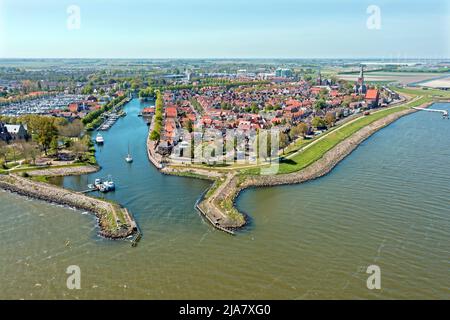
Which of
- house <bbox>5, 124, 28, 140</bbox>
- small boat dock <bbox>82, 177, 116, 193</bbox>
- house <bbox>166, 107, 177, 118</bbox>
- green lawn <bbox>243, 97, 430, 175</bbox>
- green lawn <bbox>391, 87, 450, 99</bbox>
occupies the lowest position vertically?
small boat dock <bbox>82, 177, 116, 193</bbox>

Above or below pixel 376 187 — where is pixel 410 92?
above

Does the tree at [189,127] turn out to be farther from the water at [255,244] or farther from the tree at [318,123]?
the tree at [318,123]

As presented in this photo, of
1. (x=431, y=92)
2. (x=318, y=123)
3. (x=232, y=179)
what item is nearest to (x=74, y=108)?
(x=318, y=123)

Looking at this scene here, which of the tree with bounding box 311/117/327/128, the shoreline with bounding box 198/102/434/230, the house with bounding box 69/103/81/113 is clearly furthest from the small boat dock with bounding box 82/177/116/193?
the house with bounding box 69/103/81/113

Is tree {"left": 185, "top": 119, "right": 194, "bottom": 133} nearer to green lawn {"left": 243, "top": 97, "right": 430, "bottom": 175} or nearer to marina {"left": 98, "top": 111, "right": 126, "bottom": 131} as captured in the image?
marina {"left": 98, "top": 111, "right": 126, "bottom": 131}

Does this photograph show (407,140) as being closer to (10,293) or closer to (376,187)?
(376,187)

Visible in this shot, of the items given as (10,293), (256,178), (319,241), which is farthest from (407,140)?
(10,293)

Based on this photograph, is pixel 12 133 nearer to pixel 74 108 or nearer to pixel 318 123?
pixel 74 108
